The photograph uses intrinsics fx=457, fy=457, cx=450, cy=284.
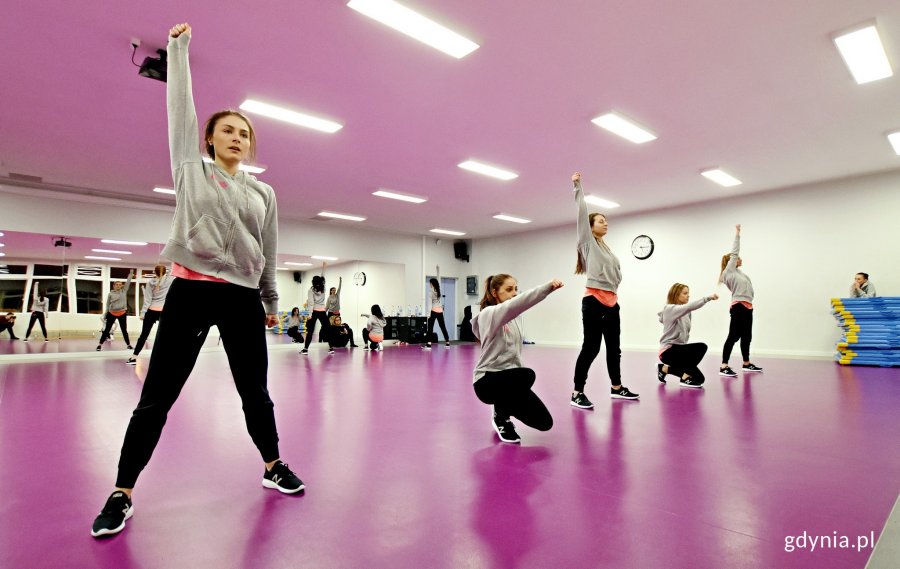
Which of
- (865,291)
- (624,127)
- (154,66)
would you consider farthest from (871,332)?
(154,66)

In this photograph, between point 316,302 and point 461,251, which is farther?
point 461,251

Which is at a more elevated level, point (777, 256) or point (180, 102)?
point (777, 256)

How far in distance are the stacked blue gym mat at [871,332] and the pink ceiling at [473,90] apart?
7.18 feet

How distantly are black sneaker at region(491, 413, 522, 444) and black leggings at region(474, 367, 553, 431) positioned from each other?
0.05m

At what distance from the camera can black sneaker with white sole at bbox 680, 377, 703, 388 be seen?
4.29 m

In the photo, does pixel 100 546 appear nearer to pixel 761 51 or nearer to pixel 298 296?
pixel 761 51

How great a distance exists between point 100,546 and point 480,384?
5.59ft

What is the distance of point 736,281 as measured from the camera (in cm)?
552

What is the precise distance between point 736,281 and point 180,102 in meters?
5.95

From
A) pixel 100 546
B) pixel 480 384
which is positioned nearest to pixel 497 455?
pixel 480 384

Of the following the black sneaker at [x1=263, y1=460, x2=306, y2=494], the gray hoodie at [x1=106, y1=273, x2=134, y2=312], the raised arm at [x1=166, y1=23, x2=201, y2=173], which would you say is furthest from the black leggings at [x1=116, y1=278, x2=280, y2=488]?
the gray hoodie at [x1=106, y1=273, x2=134, y2=312]

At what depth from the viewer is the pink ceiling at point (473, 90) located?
347cm

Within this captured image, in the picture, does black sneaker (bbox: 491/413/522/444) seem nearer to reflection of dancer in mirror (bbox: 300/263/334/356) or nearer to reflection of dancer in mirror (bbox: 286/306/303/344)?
reflection of dancer in mirror (bbox: 300/263/334/356)

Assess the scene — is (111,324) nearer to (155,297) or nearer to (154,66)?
(155,297)
